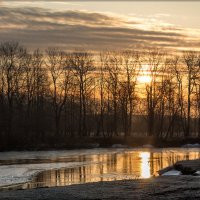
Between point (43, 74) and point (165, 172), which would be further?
point (43, 74)

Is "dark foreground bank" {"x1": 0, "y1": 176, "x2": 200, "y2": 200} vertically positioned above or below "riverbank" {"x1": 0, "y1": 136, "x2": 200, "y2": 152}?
above

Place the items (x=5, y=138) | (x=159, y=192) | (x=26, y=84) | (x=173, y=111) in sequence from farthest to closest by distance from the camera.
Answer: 1. (x=173, y=111)
2. (x=26, y=84)
3. (x=5, y=138)
4. (x=159, y=192)

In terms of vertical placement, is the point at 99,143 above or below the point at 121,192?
below

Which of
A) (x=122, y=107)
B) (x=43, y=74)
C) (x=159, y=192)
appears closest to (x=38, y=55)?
(x=43, y=74)

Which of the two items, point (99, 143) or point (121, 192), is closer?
point (121, 192)

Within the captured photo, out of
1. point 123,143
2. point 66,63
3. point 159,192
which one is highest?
point 66,63

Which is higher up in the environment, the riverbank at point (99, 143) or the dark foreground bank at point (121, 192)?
the dark foreground bank at point (121, 192)

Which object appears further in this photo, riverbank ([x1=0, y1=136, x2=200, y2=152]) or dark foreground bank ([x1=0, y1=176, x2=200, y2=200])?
riverbank ([x1=0, y1=136, x2=200, y2=152])

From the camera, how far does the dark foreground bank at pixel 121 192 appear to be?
12984 mm

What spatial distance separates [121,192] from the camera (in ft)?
45.0

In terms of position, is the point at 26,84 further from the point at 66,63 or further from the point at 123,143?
the point at 123,143

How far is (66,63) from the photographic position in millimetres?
80188

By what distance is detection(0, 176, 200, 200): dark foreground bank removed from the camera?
13.0m

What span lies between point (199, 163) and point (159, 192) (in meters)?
16.0
